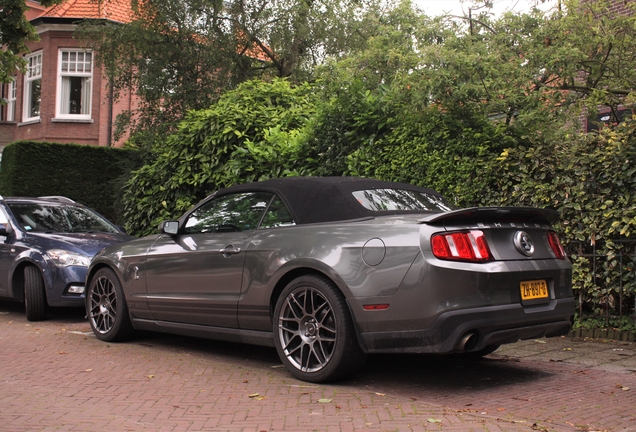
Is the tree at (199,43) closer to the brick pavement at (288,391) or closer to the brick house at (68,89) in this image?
the brick house at (68,89)

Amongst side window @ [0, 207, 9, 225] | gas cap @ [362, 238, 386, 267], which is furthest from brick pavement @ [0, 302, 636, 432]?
side window @ [0, 207, 9, 225]

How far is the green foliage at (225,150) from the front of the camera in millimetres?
10539

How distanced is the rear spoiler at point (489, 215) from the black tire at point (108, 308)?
3.60 m

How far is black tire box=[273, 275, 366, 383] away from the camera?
16.3 feet

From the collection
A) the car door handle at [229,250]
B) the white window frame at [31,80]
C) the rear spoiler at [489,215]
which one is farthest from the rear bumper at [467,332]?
the white window frame at [31,80]

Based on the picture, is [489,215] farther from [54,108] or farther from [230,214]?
[54,108]

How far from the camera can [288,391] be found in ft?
16.5

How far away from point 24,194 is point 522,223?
15.7 meters

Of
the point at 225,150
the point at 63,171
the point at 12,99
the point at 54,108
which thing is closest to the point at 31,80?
the point at 12,99

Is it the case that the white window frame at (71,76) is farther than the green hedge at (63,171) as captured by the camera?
Yes

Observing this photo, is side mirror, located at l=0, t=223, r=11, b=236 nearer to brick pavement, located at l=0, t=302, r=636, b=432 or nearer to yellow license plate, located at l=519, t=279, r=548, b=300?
brick pavement, located at l=0, t=302, r=636, b=432

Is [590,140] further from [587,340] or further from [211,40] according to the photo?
[211,40]

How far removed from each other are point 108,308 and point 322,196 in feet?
9.58

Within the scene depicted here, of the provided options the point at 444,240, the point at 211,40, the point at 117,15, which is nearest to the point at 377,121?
the point at 444,240
